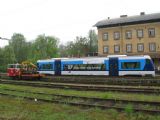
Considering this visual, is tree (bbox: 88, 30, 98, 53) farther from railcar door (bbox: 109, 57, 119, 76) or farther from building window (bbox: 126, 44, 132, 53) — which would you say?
railcar door (bbox: 109, 57, 119, 76)

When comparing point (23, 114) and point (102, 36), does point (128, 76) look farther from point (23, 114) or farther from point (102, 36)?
point (102, 36)

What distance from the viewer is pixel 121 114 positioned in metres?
13.9

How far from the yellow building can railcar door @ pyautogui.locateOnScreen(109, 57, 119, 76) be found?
24.0 meters

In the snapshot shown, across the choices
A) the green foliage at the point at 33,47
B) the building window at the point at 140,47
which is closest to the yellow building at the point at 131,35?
the building window at the point at 140,47

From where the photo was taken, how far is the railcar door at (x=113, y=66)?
3822 centimetres

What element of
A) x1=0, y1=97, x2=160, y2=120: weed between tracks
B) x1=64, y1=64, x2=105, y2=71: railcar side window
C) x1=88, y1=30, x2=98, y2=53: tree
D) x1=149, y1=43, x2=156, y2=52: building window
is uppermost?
x1=88, y1=30, x2=98, y2=53: tree

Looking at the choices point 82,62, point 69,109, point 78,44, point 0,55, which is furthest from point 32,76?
point 78,44

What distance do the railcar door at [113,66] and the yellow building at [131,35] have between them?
2401 cm

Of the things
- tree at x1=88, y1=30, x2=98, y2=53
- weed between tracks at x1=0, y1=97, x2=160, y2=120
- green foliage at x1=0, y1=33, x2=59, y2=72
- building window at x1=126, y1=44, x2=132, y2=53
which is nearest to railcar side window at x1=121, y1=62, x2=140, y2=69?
weed between tracks at x1=0, y1=97, x2=160, y2=120

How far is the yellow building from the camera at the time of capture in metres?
62.8

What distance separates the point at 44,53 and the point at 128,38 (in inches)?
2097

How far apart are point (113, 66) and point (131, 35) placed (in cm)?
2934

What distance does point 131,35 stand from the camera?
66562 mm

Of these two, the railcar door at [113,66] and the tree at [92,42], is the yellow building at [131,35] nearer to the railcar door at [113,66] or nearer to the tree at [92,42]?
the railcar door at [113,66]
